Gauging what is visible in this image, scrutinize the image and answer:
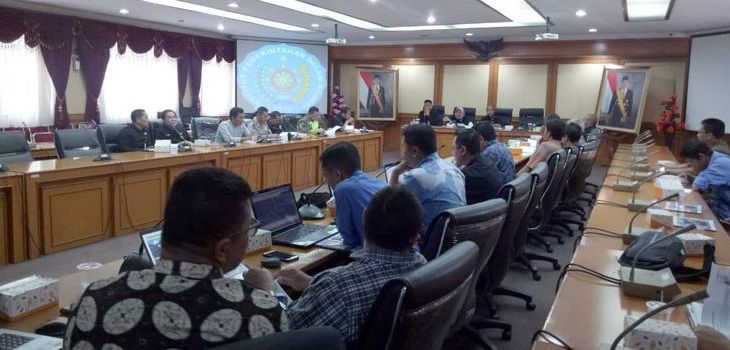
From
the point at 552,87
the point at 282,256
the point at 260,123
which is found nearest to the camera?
the point at 282,256

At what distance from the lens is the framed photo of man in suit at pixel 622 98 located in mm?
10055

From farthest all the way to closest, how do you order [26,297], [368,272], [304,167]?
1. [304,167]
2. [26,297]
3. [368,272]

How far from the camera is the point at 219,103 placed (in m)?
11.1

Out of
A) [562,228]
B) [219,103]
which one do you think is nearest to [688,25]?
[562,228]

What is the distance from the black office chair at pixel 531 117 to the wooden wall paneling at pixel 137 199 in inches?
276

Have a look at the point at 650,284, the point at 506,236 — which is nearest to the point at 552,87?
the point at 506,236

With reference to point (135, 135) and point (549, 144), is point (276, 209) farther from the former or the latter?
point (135, 135)

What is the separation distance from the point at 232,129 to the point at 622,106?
7140mm

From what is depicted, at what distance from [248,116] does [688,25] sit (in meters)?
7.54

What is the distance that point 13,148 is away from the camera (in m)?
5.40

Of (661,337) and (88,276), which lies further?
(88,276)

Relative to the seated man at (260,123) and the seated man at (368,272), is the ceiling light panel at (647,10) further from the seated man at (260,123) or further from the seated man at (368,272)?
the seated man at (368,272)

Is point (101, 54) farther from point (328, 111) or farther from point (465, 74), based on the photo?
point (465, 74)

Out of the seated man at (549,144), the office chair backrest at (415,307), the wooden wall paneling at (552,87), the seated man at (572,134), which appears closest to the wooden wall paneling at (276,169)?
the seated man at (549,144)
